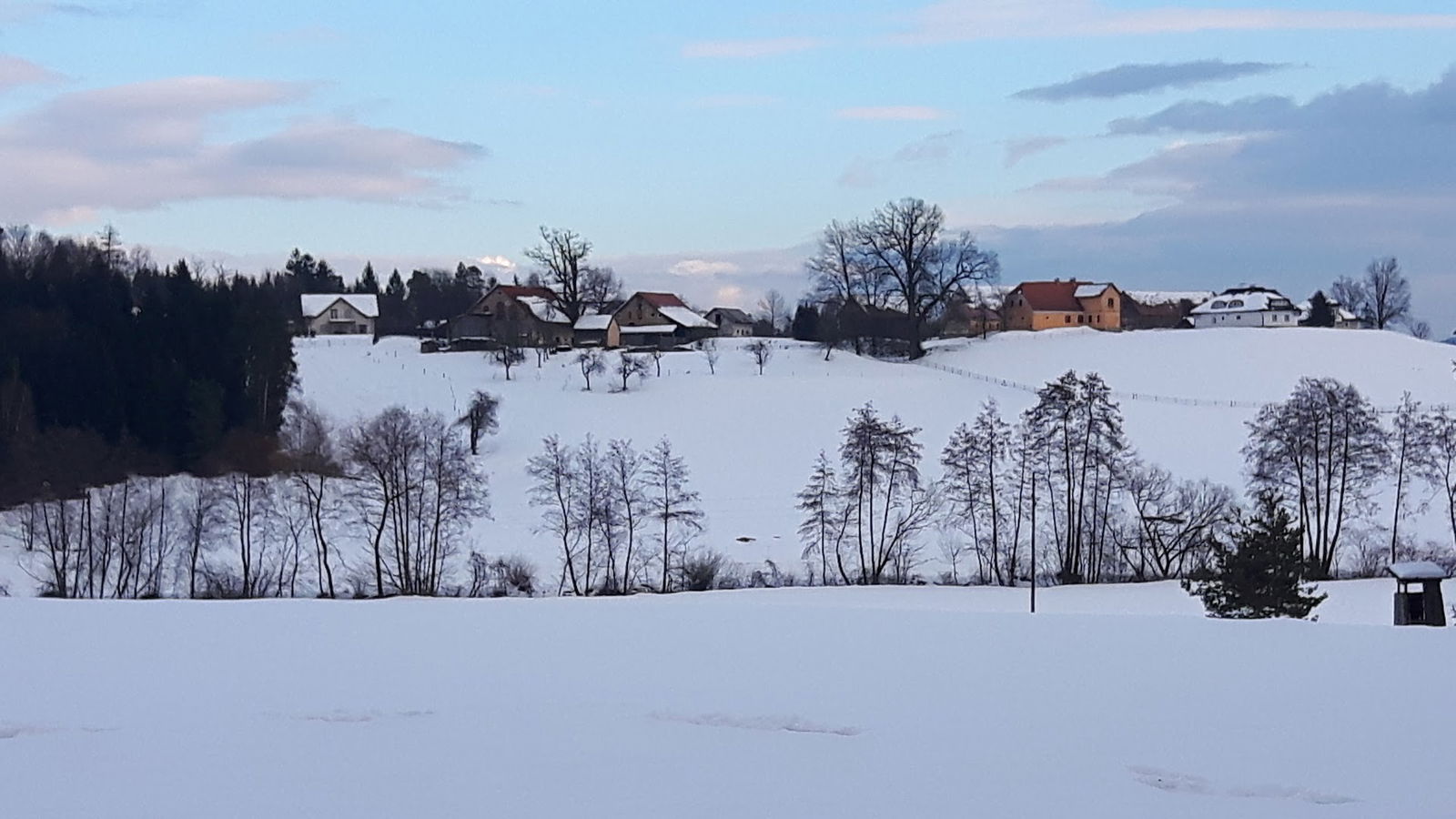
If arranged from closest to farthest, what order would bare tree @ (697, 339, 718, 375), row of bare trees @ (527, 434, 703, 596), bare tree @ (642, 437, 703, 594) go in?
row of bare trees @ (527, 434, 703, 596) → bare tree @ (642, 437, 703, 594) → bare tree @ (697, 339, 718, 375)

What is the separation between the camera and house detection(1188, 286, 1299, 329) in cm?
9719

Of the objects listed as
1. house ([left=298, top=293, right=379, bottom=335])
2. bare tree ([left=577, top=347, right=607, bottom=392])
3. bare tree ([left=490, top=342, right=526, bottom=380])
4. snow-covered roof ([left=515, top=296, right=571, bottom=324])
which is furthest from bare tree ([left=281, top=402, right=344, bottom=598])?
house ([left=298, top=293, right=379, bottom=335])

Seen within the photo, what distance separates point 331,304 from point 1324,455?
230 ft

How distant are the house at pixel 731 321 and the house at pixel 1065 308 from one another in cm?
2175

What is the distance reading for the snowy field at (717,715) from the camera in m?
8.45

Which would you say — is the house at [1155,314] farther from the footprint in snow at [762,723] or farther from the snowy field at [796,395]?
the footprint in snow at [762,723]

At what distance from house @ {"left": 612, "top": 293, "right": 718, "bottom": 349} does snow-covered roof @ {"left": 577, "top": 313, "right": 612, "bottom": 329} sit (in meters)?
1.15

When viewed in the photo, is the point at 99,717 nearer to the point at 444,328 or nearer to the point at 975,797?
the point at 975,797

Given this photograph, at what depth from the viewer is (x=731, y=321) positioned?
4395 inches

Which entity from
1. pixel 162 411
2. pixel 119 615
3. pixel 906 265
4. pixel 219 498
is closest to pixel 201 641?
pixel 119 615

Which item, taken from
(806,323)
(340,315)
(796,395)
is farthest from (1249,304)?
(340,315)

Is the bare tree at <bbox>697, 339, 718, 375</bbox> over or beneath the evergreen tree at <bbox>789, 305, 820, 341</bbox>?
beneath

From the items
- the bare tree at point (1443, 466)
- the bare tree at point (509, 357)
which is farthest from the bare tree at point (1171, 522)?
the bare tree at point (509, 357)

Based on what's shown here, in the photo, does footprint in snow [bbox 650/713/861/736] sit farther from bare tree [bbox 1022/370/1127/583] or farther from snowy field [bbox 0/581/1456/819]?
bare tree [bbox 1022/370/1127/583]
